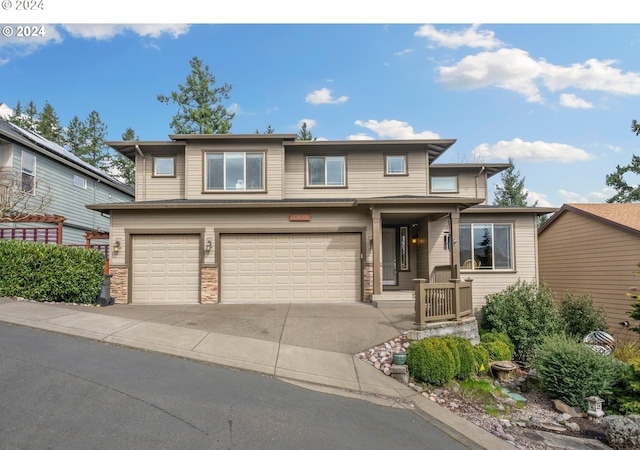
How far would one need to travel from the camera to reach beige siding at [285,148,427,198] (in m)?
14.7

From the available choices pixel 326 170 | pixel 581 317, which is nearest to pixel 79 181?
pixel 326 170

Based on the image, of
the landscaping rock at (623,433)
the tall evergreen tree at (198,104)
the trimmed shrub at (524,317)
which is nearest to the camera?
the landscaping rock at (623,433)

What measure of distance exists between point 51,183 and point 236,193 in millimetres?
10239

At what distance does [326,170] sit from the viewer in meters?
14.8

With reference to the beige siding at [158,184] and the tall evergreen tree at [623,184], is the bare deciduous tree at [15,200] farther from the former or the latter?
the tall evergreen tree at [623,184]

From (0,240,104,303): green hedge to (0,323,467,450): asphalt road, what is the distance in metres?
4.74

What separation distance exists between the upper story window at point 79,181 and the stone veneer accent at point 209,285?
39.8ft

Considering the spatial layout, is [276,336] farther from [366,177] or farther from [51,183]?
[51,183]

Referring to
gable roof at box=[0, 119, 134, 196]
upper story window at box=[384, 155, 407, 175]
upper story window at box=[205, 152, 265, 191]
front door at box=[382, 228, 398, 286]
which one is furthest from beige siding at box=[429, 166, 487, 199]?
gable roof at box=[0, 119, 134, 196]

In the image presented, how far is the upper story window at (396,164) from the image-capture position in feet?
48.8

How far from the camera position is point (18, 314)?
28.7ft

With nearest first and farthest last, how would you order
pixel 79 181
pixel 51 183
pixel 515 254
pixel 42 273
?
pixel 42 273 < pixel 515 254 < pixel 51 183 < pixel 79 181

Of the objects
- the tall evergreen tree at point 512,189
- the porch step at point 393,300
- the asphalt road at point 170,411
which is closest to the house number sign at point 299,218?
the porch step at point 393,300

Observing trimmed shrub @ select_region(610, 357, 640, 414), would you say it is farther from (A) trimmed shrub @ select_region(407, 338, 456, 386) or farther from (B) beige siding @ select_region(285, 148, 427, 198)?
(B) beige siding @ select_region(285, 148, 427, 198)
